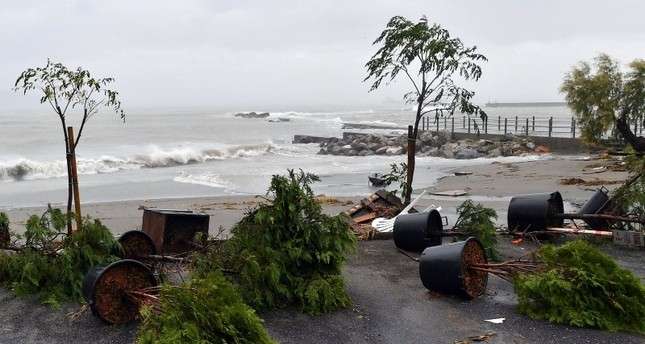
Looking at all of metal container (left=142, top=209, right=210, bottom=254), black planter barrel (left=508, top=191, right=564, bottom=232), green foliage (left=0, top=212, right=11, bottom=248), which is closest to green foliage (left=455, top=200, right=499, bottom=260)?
black planter barrel (left=508, top=191, right=564, bottom=232)

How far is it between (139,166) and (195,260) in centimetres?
2833

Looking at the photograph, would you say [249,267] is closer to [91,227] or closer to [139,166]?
[91,227]

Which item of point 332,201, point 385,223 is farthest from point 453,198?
point 385,223

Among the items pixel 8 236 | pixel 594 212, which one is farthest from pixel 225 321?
pixel 594 212

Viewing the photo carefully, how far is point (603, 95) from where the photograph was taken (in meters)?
25.8

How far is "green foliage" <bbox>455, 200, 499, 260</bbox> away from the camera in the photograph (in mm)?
7887

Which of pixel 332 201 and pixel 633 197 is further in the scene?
pixel 332 201

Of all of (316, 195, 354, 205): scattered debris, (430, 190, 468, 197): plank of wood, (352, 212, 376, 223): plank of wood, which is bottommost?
(316, 195, 354, 205): scattered debris

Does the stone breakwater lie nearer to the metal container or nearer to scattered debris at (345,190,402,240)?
scattered debris at (345,190,402,240)

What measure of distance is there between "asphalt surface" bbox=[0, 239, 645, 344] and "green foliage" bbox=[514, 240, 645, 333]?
0.42 ft

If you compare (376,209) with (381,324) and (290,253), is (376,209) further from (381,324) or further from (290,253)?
(381,324)

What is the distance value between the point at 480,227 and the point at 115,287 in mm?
4644

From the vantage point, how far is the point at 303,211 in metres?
6.48

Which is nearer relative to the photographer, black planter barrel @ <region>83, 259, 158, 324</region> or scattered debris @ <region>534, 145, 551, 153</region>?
black planter barrel @ <region>83, 259, 158, 324</region>
